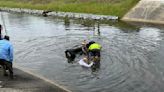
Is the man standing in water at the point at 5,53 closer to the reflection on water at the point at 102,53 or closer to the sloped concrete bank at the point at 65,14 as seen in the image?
the reflection on water at the point at 102,53

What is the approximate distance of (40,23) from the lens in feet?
171

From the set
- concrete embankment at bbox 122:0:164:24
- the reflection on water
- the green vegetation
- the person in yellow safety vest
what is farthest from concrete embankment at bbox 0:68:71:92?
the green vegetation

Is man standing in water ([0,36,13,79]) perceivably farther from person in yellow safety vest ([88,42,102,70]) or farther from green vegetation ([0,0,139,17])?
green vegetation ([0,0,139,17])

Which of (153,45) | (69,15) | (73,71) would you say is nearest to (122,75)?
(73,71)

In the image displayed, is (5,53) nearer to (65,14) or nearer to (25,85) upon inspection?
(25,85)

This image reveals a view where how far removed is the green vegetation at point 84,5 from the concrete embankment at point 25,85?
36895 mm

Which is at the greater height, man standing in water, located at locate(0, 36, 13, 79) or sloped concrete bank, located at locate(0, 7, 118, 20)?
man standing in water, located at locate(0, 36, 13, 79)

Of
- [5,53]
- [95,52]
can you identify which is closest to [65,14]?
[95,52]

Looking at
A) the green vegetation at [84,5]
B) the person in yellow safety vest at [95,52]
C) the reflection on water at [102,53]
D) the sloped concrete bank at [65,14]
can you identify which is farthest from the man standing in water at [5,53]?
the green vegetation at [84,5]

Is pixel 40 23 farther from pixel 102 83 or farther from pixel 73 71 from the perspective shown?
pixel 102 83

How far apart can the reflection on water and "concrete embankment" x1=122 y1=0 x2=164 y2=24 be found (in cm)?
324

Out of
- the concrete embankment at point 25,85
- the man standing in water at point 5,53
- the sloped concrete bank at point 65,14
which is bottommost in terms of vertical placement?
the concrete embankment at point 25,85

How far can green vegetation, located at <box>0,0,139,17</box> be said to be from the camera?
5616 centimetres

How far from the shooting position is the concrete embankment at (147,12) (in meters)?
47.8
